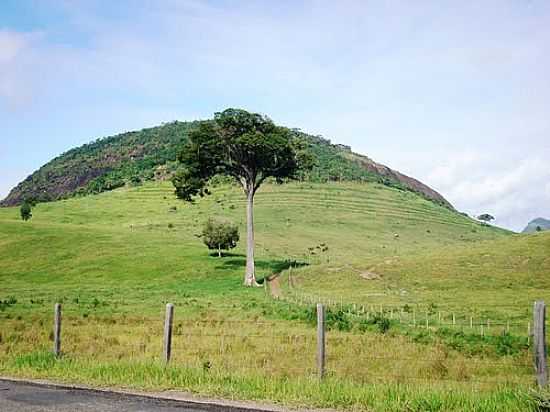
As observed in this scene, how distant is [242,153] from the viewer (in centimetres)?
6138

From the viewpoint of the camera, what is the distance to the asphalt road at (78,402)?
42.4 feet

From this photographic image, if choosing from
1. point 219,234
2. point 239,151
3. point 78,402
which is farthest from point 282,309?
point 219,234

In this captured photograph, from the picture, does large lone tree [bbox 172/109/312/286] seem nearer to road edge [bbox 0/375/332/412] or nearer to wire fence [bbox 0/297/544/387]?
wire fence [bbox 0/297/544/387]

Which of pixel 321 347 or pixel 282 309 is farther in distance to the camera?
pixel 282 309

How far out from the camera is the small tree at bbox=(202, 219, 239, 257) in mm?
80125

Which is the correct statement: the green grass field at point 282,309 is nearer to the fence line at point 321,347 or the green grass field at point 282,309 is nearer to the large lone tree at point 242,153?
the fence line at point 321,347

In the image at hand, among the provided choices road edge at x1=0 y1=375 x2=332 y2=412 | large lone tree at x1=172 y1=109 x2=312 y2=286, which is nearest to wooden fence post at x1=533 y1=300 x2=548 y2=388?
road edge at x1=0 y1=375 x2=332 y2=412

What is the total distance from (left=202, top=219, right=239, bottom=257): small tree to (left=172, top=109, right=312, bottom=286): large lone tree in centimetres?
1573

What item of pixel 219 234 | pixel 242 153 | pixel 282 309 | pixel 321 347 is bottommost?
pixel 282 309

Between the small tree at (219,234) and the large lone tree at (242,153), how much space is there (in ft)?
51.6

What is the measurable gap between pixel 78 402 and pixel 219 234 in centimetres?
6650

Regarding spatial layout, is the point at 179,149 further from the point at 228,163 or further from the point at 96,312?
the point at 96,312

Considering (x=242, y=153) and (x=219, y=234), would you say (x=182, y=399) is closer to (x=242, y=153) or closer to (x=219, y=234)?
(x=242, y=153)

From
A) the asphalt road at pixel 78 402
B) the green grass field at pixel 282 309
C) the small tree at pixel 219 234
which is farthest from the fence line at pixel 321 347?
the small tree at pixel 219 234
